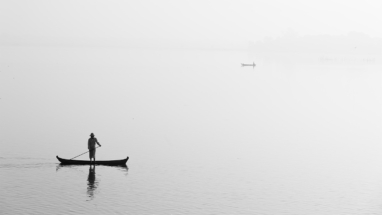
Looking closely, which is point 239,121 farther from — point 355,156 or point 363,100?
point 363,100

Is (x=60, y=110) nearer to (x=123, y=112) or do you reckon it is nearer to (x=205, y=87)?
(x=123, y=112)

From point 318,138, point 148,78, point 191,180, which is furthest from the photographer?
point 148,78

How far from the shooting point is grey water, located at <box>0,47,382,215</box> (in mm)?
35719

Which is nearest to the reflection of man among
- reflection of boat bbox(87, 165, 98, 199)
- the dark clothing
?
reflection of boat bbox(87, 165, 98, 199)

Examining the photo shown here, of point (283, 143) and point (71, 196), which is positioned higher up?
point (283, 143)

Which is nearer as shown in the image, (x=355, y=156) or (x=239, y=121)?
(x=355, y=156)

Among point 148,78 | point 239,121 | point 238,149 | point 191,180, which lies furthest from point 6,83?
point 191,180

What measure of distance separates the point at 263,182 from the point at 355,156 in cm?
1582

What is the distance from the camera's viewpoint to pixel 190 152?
5116 cm

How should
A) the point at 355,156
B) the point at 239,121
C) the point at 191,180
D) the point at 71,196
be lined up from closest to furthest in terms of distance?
the point at 71,196 → the point at 191,180 → the point at 355,156 → the point at 239,121

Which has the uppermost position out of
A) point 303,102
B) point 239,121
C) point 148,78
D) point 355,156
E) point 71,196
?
point 148,78

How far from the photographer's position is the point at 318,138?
2408 inches

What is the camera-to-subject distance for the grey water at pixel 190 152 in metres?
35.7

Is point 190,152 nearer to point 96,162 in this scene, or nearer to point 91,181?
point 96,162
